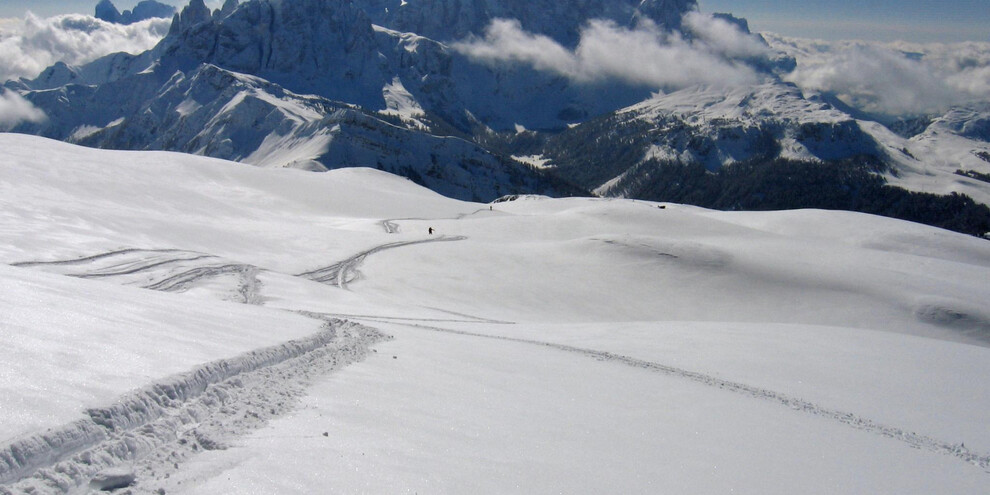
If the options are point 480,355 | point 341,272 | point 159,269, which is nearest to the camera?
point 480,355

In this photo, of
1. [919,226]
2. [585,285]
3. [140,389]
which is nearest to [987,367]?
[585,285]

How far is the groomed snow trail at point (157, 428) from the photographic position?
7.13 metres

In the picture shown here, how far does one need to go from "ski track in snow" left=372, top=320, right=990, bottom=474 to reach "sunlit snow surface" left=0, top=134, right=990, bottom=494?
0.11m

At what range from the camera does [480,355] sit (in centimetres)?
1816

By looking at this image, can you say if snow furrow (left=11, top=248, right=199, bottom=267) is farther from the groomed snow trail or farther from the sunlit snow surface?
the groomed snow trail

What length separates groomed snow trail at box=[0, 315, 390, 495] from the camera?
7129 mm

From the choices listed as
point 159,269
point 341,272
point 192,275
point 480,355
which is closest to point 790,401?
point 480,355

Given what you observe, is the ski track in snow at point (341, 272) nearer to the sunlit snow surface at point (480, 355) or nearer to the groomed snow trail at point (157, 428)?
the sunlit snow surface at point (480, 355)

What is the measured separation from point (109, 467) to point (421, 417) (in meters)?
4.93

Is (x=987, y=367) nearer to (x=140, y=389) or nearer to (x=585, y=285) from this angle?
(x=585, y=285)

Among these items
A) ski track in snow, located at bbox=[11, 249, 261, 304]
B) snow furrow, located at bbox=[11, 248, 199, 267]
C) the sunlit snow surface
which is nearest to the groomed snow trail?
the sunlit snow surface

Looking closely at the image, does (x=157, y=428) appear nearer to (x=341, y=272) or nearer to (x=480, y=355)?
(x=480, y=355)

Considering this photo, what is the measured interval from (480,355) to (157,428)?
10400 mm

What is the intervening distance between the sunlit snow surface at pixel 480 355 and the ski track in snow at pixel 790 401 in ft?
0.36
